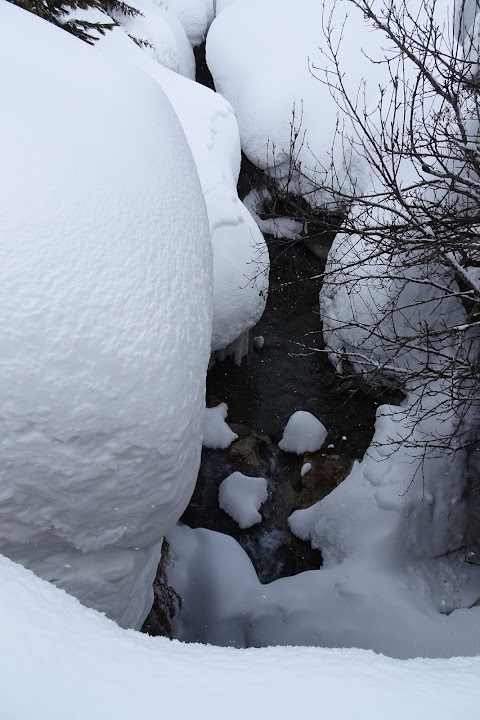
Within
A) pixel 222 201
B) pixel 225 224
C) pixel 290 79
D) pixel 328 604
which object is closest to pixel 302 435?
pixel 328 604

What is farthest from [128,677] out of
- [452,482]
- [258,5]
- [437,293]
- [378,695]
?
[258,5]

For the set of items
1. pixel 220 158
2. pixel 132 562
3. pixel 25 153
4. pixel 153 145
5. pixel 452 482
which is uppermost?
pixel 220 158

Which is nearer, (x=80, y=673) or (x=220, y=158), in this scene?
(x=80, y=673)

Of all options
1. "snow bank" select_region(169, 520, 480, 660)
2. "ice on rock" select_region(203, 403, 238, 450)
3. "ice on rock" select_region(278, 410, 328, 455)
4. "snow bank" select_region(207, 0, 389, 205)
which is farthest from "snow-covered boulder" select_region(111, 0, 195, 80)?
"snow bank" select_region(169, 520, 480, 660)

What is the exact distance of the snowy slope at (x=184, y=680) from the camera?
4.75ft

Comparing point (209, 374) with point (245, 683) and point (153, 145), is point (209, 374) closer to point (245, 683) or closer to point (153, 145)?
point (153, 145)

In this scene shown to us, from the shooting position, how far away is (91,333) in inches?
110

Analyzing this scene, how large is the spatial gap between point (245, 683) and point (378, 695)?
351mm

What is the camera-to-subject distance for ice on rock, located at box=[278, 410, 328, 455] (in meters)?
7.20

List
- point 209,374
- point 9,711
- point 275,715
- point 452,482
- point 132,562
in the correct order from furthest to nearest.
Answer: point 209,374, point 452,482, point 132,562, point 275,715, point 9,711

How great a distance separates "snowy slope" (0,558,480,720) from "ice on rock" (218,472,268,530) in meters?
4.79

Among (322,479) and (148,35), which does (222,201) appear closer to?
(322,479)

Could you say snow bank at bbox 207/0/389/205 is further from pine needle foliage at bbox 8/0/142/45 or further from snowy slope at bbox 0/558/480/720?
snowy slope at bbox 0/558/480/720

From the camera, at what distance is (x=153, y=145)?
12.4ft
